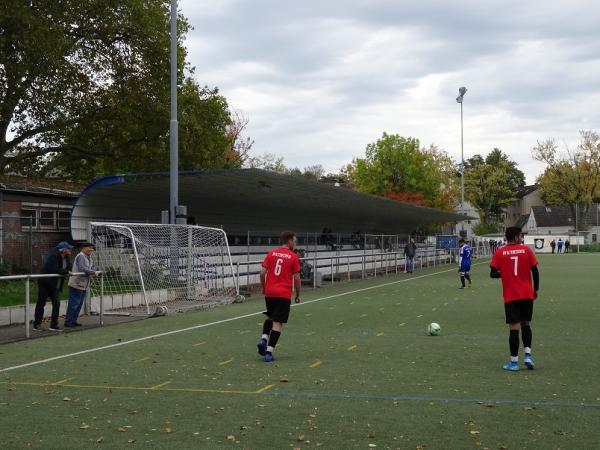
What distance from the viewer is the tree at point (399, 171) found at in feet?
241

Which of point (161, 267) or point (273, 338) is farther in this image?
point (161, 267)

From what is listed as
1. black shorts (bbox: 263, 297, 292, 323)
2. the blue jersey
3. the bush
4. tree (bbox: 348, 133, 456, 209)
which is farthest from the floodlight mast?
the bush

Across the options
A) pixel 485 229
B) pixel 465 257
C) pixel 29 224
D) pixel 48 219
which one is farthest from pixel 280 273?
pixel 485 229

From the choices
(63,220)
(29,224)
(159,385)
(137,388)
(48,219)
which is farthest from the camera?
(63,220)

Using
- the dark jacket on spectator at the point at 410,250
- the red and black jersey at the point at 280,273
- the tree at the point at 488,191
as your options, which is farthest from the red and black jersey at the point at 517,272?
the tree at the point at 488,191

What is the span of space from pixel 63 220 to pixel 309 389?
734 inches

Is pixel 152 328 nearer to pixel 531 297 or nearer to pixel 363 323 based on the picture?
pixel 363 323

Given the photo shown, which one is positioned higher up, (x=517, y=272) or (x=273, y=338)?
(x=517, y=272)

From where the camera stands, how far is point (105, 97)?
2944 cm

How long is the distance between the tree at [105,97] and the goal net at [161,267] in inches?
329

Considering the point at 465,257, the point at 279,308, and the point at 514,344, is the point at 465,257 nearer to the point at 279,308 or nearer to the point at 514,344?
the point at 279,308

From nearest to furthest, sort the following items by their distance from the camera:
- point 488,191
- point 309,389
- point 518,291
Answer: point 309,389
point 518,291
point 488,191

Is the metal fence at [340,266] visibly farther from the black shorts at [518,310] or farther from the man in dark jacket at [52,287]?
the black shorts at [518,310]

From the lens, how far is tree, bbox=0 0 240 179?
1040 inches
